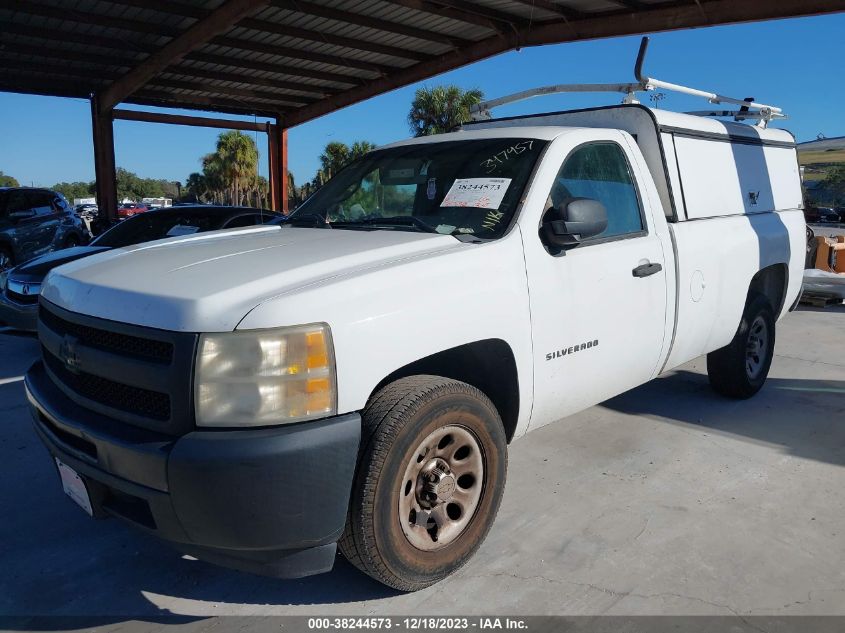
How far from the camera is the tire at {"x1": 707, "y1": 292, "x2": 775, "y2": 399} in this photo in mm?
4852

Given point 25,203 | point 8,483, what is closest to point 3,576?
point 8,483

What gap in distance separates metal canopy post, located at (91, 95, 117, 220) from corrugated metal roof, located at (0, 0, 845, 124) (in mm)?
648

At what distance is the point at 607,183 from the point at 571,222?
0.80 m

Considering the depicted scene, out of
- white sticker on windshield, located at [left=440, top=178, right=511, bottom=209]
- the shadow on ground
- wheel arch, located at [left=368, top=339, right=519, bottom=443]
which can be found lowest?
the shadow on ground

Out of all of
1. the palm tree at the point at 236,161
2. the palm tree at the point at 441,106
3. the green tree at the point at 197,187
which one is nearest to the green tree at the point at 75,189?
the green tree at the point at 197,187

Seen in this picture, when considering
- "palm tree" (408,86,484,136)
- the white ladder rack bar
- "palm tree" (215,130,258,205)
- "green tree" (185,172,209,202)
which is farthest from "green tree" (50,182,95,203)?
the white ladder rack bar

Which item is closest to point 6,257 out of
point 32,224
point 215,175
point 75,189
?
point 32,224

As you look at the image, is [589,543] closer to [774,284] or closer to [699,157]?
[699,157]

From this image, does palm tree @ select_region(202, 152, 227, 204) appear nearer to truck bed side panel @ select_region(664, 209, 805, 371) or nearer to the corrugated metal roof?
the corrugated metal roof

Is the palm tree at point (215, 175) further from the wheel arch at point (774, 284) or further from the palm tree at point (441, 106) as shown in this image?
the wheel arch at point (774, 284)

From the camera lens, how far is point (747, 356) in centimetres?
506

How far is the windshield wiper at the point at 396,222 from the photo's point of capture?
3.19 meters

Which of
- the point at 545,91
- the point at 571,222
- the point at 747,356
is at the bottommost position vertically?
the point at 747,356

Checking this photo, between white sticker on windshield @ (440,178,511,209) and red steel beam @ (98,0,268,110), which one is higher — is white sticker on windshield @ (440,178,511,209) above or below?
below
